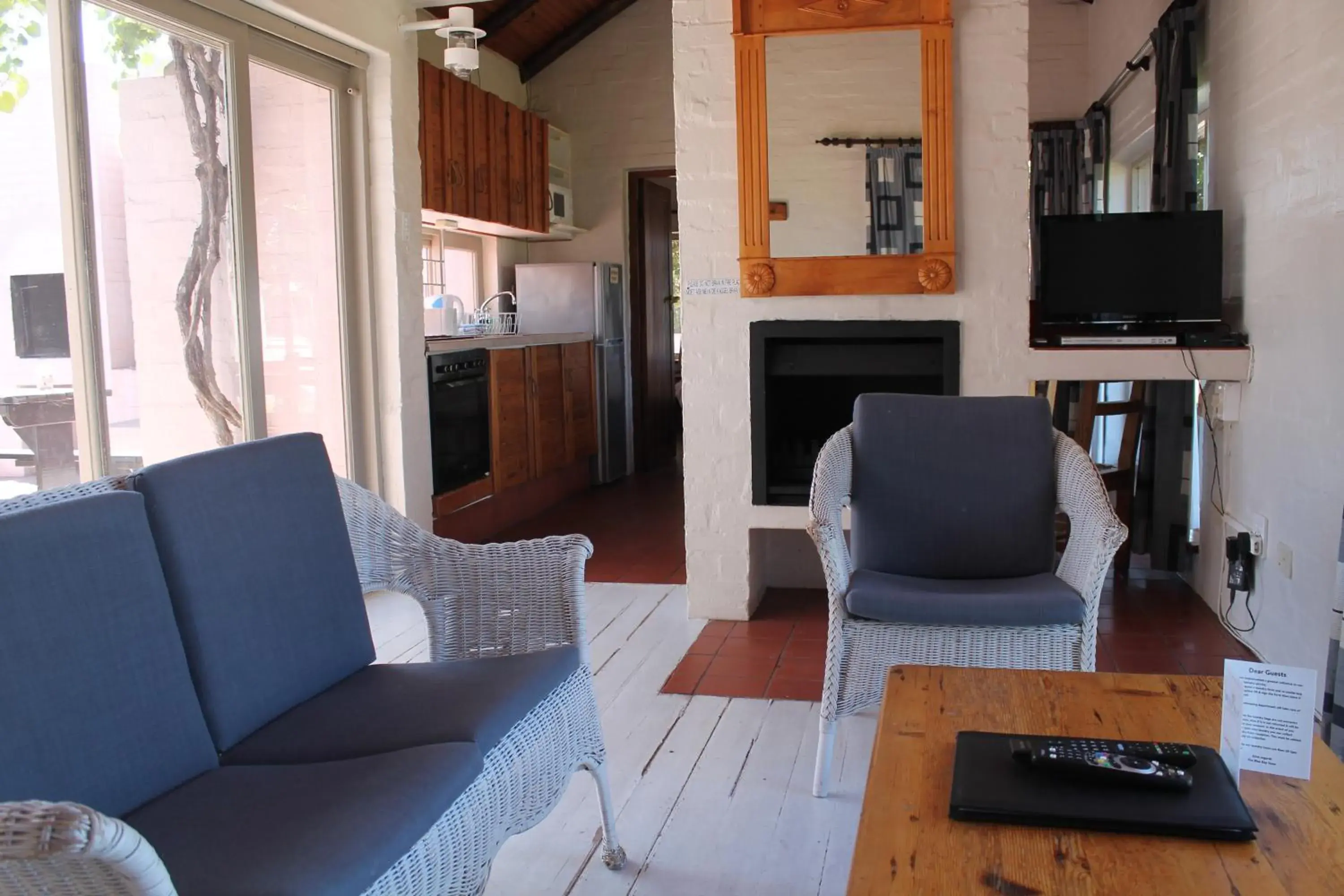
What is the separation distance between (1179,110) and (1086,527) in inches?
91.8

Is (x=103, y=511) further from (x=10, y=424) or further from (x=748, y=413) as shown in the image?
(x=748, y=413)

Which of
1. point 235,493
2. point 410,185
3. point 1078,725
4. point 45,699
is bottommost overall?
point 1078,725

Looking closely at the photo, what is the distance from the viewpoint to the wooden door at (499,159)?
6219mm

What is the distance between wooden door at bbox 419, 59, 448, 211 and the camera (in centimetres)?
538

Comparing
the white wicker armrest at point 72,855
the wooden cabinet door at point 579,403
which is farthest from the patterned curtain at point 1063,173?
the white wicker armrest at point 72,855

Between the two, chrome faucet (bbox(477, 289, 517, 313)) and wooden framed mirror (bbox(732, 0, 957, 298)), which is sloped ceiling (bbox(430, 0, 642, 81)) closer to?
chrome faucet (bbox(477, 289, 517, 313))

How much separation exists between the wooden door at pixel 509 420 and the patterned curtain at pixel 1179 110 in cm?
310

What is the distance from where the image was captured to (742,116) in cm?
377

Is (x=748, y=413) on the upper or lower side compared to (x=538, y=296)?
lower

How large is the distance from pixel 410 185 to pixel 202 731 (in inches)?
136

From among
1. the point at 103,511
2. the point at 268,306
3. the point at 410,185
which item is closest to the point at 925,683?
the point at 103,511

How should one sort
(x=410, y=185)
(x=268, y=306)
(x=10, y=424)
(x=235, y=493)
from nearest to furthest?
1. (x=235, y=493)
2. (x=10, y=424)
3. (x=268, y=306)
4. (x=410, y=185)

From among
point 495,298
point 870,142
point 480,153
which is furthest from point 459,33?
point 495,298

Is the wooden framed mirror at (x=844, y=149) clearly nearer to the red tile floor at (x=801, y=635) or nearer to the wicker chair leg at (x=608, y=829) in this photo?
the red tile floor at (x=801, y=635)
